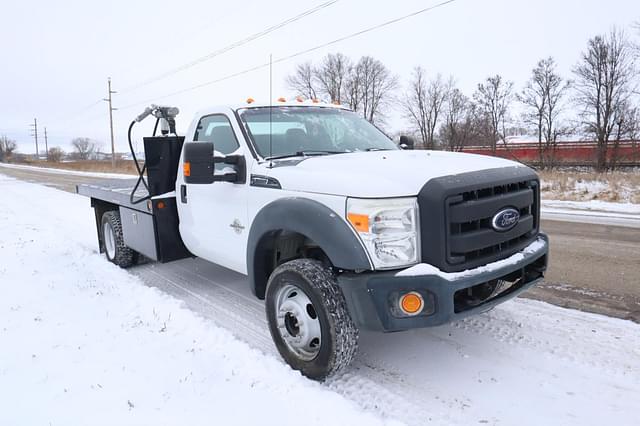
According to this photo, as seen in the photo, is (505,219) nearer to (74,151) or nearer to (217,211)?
(217,211)

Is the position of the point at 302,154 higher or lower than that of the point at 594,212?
higher

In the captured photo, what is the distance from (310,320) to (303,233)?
0.61 m

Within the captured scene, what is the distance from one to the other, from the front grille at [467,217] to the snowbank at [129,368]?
1.08 metres

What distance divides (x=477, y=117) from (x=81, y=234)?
43.7 m

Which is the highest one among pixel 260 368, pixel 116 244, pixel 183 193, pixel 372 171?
pixel 372 171

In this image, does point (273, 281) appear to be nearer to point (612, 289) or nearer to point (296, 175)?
point (296, 175)

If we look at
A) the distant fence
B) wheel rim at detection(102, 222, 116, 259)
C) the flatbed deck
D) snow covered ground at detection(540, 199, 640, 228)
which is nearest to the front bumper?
the flatbed deck

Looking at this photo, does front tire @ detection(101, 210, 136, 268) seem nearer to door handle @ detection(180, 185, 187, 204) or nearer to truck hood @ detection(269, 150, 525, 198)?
door handle @ detection(180, 185, 187, 204)

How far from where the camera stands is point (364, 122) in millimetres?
4707

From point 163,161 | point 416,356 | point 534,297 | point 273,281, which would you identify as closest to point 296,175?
point 273,281

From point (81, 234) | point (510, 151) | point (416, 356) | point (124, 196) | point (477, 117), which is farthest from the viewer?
point (477, 117)

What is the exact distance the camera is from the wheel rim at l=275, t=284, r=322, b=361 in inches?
122

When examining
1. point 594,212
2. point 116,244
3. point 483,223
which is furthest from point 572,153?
point 483,223

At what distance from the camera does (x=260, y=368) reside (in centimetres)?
321
